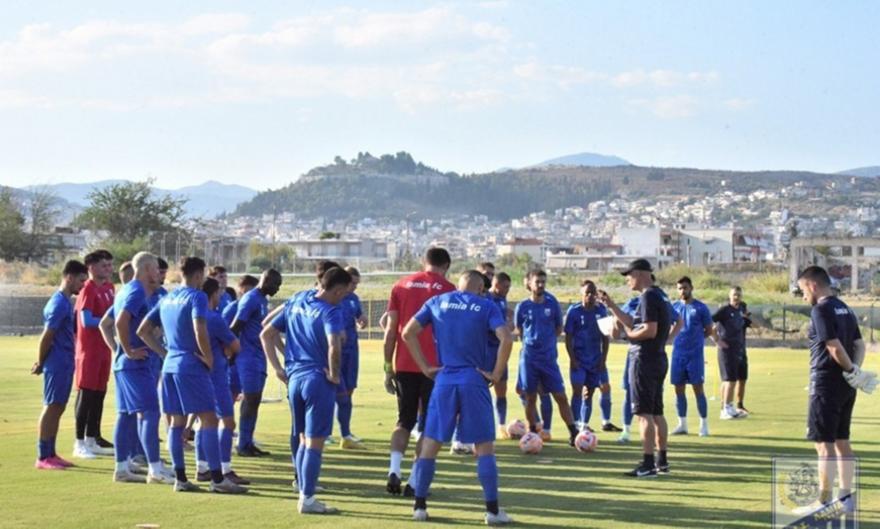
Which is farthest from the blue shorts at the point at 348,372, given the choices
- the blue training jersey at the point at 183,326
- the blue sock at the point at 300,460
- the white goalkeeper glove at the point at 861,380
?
the white goalkeeper glove at the point at 861,380

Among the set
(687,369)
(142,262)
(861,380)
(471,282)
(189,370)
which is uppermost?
(142,262)

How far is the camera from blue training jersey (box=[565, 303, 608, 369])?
17.7 metres

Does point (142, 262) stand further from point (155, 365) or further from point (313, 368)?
point (313, 368)

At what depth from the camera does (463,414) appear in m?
11.0

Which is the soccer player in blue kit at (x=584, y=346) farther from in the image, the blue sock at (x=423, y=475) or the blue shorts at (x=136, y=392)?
the blue sock at (x=423, y=475)

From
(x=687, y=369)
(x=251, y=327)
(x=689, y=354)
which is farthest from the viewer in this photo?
(x=689, y=354)

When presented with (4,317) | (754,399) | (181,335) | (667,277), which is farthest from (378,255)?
(181,335)

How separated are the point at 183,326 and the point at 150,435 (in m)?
1.46

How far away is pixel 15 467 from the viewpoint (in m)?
14.5

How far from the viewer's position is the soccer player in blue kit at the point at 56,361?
14453mm

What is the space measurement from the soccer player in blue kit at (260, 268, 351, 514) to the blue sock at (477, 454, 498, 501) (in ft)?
4.92

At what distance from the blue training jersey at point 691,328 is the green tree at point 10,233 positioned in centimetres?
8760

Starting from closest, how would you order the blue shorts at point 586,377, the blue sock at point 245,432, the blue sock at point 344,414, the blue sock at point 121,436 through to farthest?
the blue sock at point 121,436
the blue sock at point 245,432
the blue sock at point 344,414
the blue shorts at point 586,377

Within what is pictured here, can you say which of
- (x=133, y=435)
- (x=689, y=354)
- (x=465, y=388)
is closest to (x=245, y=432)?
(x=133, y=435)
